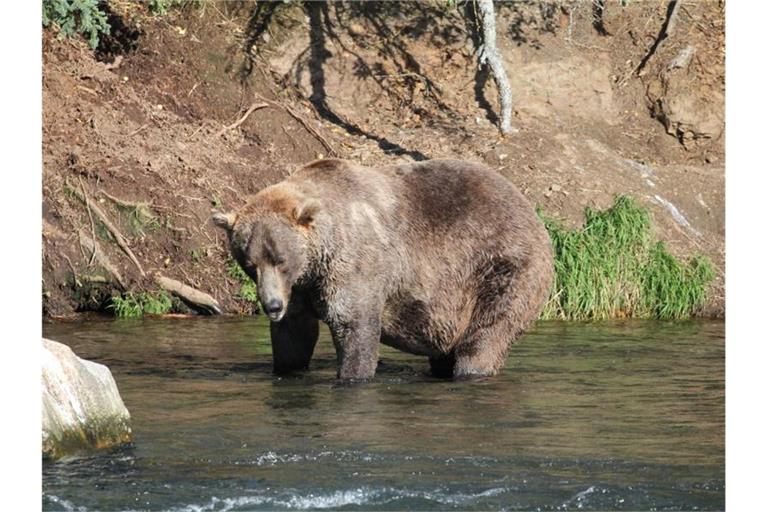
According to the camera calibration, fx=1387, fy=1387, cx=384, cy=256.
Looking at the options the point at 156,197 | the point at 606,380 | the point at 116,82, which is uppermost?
the point at 116,82

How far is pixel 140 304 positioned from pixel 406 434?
22.6 feet

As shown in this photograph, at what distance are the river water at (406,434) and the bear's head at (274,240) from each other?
78cm

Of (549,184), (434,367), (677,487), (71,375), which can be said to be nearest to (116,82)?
(549,184)

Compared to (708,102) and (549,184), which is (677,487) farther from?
(708,102)

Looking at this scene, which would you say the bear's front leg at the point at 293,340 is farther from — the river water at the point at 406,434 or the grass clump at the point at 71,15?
the grass clump at the point at 71,15

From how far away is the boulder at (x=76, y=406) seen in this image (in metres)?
7.36

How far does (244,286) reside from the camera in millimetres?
15242

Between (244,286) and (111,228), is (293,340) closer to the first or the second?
(244,286)

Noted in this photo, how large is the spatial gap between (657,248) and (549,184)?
2.01m

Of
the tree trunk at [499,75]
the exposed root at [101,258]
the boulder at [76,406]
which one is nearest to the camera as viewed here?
the boulder at [76,406]

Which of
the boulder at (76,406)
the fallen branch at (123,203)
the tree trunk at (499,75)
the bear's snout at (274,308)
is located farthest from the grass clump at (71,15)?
the boulder at (76,406)

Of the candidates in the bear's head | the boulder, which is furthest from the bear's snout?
the boulder

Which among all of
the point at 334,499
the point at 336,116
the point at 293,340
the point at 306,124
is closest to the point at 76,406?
the point at 334,499

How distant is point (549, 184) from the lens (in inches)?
665
